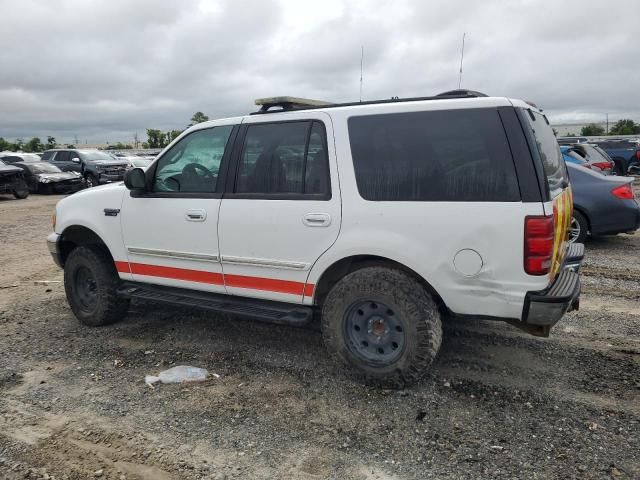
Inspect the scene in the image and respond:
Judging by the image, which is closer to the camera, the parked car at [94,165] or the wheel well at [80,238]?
the wheel well at [80,238]

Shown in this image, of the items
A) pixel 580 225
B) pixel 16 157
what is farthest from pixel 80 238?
pixel 16 157

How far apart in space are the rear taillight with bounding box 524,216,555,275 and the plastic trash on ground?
2473 millimetres

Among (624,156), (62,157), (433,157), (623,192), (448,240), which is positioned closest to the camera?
(448,240)

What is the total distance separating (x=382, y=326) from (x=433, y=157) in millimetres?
1222

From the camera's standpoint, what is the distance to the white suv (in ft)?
10.5

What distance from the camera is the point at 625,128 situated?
5166cm

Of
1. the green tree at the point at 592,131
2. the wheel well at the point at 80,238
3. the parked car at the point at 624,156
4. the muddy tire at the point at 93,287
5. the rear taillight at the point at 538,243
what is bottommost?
the muddy tire at the point at 93,287

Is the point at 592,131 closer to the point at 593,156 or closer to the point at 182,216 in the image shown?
the point at 593,156

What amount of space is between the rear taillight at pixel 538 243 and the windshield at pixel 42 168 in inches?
778

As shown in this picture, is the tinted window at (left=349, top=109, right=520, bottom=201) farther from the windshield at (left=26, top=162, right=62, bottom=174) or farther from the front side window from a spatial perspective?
the windshield at (left=26, top=162, right=62, bottom=174)

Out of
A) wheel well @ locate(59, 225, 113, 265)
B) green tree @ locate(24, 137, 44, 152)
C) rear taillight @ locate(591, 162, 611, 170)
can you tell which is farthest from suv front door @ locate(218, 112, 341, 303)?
green tree @ locate(24, 137, 44, 152)

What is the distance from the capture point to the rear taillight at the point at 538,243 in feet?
10.00

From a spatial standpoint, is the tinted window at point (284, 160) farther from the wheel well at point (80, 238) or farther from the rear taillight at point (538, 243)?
the wheel well at point (80, 238)

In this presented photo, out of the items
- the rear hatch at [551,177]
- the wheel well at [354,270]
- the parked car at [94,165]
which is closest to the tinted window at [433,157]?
the rear hatch at [551,177]
